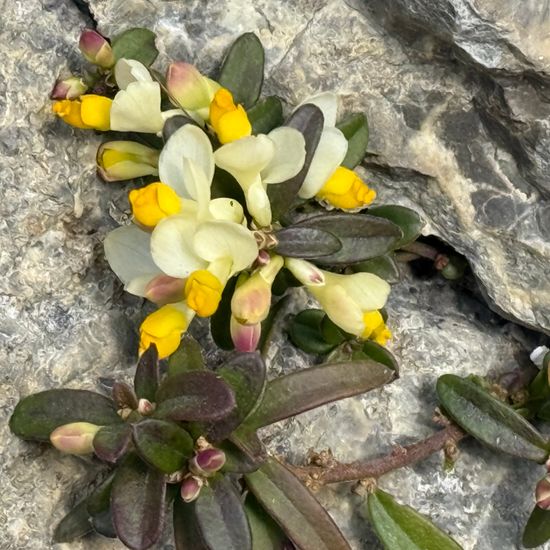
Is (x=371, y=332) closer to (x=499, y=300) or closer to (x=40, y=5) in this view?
(x=499, y=300)

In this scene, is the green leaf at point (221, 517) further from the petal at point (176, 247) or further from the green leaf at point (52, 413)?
the petal at point (176, 247)

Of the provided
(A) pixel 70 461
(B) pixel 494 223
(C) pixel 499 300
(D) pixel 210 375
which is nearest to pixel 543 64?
(B) pixel 494 223

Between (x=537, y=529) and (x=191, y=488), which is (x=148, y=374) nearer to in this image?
(x=191, y=488)

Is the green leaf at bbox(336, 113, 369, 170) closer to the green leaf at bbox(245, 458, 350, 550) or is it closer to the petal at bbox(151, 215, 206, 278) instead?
the petal at bbox(151, 215, 206, 278)

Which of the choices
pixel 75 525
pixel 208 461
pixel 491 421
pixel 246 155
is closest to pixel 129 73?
pixel 246 155

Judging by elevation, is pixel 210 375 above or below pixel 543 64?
below

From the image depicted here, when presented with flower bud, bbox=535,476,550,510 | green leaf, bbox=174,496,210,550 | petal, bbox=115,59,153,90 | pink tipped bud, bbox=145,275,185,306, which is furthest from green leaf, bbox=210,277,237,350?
flower bud, bbox=535,476,550,510
